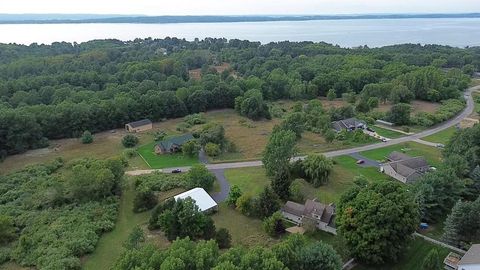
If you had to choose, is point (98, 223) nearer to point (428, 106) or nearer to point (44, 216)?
point (44, 216)

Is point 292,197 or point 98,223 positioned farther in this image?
point 292,197

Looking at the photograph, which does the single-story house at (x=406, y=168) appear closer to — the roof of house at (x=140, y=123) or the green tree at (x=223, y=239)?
the green tree at (x=223, y=239)

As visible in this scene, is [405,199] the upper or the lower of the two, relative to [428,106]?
upper

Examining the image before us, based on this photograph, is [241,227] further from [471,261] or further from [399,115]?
[399,115]

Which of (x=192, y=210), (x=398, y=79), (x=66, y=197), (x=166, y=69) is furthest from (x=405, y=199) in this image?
(x=166, y=69)

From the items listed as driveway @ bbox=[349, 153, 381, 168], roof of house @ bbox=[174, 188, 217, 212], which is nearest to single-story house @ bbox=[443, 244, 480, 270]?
roof of house @ bbox=[174, 188, 217, 212]

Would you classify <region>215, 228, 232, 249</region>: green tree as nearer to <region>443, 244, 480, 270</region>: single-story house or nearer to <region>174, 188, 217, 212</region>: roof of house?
<region>174, 188, 217, 212</region>: roof of house

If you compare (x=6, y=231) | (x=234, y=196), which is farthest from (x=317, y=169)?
(x=6, y=231)
